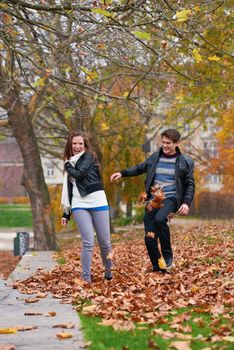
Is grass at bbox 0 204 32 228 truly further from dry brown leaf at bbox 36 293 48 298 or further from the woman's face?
dry brown leaf at bbox 36 293 48 298

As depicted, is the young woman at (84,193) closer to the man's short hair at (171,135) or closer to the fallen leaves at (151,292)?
the fallen leaves at (151,292)

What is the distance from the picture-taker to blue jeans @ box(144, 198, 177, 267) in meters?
10.1

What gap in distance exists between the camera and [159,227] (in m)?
10.2

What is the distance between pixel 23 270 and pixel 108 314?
598 centimetres

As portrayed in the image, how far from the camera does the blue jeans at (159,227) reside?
10117mm

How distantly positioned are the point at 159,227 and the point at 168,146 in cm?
104

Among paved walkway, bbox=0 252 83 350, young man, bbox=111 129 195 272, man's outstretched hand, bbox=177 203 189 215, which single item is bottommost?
paved walkway, bbox=0 252 83 350

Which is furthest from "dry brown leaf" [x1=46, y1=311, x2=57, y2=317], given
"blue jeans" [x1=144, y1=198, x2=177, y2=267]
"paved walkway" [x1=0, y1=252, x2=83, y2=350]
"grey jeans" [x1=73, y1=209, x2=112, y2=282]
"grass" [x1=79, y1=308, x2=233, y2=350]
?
"blue jeans" [x1=144, y1=198, x2=177, y2=267]

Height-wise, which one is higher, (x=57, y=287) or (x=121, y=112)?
(x=121, y=112)

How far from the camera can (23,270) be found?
42.8 ft

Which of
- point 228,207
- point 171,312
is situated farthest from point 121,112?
point 171,312

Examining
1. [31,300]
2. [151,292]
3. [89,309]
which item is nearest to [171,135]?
[151,292]

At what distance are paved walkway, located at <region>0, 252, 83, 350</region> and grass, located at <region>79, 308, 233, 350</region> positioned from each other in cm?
12

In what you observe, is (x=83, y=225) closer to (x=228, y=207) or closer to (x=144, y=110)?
(x=144, y=110)
